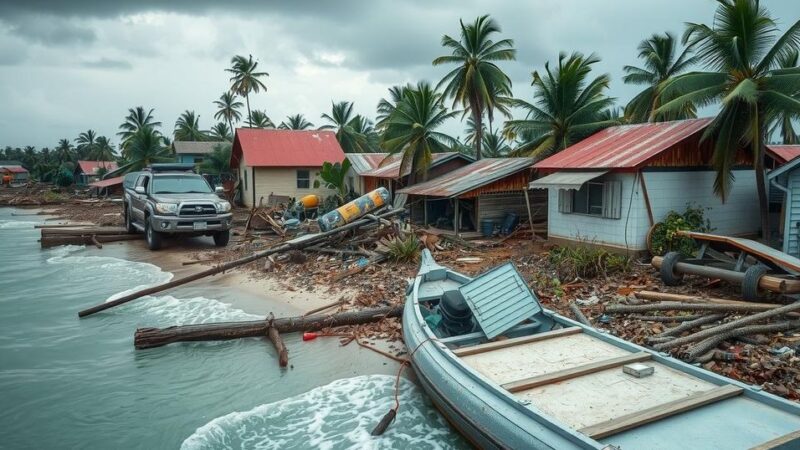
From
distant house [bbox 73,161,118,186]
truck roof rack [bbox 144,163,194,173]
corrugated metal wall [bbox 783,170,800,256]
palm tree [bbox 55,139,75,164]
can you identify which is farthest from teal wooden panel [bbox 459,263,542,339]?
palm tree [bbox 55,139,75,164]

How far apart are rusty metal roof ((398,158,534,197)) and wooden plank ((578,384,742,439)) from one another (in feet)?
38.9

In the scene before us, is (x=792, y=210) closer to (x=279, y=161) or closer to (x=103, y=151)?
(x=279, y=161)

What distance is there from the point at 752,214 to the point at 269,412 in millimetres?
14564

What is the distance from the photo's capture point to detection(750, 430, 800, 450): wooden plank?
385 centimetres

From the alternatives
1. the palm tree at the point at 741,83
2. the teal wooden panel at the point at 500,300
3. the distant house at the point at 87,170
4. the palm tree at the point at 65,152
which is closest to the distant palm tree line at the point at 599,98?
the palm tree at the point at 741,83

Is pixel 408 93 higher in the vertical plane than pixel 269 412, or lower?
higher

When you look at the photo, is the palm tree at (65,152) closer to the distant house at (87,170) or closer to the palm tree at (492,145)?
the distant house at (87,170)

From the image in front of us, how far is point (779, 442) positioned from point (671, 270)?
21.9 feet

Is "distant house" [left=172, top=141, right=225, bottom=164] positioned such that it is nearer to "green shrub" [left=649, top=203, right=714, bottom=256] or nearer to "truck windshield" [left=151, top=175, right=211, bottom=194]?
"truck windshield" [left=151, top=175, right=211, bottom=194]

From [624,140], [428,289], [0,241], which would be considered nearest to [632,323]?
[428,289]

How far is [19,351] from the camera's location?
9.15 m

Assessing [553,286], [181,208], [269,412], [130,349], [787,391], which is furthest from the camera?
[181,208]

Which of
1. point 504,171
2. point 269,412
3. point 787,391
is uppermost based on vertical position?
point 504,171

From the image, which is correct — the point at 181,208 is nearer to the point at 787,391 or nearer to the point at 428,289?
the point at 428,289
